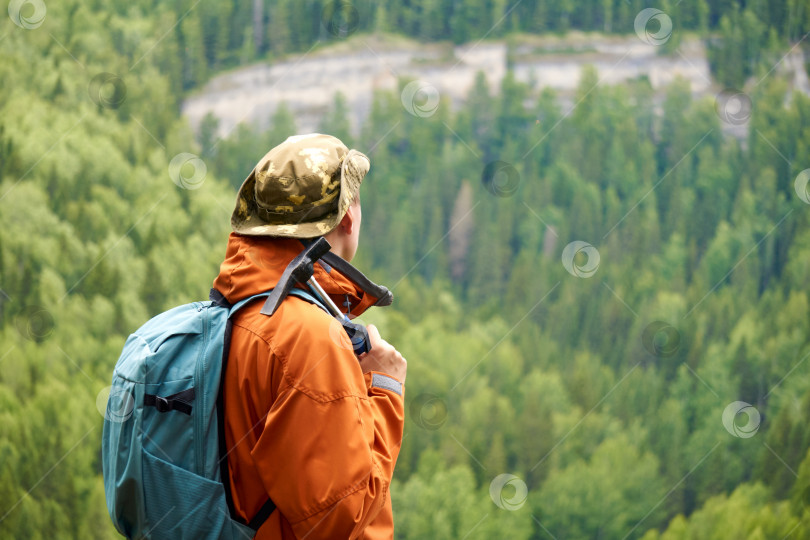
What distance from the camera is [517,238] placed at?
15.6ft

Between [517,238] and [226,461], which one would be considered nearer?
[226,461]

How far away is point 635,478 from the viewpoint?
15.2 ft

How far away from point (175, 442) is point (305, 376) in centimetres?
29

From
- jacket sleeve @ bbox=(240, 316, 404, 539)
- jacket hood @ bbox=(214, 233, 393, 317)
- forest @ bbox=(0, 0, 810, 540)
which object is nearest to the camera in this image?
jacket sleeve @ bbox=(240, 316, 404, 539)

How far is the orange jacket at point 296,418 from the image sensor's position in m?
1.28

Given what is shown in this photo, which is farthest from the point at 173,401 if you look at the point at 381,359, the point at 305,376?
the point at 381,359

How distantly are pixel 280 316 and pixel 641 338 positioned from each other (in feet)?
12.4

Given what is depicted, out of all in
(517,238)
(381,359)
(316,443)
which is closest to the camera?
(316,443)

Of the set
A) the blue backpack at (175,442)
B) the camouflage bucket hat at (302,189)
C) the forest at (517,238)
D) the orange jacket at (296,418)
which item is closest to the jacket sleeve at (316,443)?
the orange jacket at (296,418)

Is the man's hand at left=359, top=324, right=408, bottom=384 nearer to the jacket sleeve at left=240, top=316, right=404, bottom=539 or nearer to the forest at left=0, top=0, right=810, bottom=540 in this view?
the jacket sleeve at left=240, top=316, right=404, bottom=539

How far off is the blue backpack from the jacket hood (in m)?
0.07

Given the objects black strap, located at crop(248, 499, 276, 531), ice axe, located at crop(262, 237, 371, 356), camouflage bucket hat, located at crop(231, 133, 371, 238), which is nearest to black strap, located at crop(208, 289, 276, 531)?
black strap, located at crop(248, 499, 276, 531)

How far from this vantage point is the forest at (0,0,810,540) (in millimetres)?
4391

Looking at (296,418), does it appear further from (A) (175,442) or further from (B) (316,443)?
(A) (175,442)
